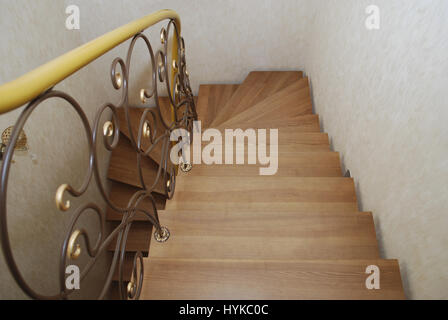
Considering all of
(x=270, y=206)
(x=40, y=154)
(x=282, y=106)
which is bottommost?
(x=270, y=206)

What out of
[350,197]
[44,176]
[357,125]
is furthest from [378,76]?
[44,176]

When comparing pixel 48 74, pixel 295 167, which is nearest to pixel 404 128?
pixel 295 167

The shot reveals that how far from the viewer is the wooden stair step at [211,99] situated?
11.5ft

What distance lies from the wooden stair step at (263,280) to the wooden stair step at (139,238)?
2037 millimetres

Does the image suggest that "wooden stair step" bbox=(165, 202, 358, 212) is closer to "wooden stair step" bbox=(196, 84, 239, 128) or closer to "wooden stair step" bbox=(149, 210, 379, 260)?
"wooden stair step" bbox=(149, 210, 379, 260)

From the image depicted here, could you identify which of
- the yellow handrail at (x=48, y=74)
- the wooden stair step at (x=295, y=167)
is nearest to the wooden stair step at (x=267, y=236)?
the wooden stair step at (x=295, y=167)

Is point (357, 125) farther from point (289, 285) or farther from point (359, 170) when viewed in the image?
point (289, 285)

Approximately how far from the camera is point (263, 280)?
4.23ft

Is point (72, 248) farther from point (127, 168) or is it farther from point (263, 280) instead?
point (127, 168)

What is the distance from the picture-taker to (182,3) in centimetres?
312

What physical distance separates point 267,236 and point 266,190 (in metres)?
0.38

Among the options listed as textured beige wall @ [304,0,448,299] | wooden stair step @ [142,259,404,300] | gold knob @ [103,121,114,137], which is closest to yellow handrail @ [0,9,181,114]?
gold knob @ [103,121,114,137]

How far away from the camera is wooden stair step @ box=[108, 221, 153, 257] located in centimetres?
324

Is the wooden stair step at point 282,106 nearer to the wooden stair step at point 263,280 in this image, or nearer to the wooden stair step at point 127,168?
the wooden stair step at point 127,168
